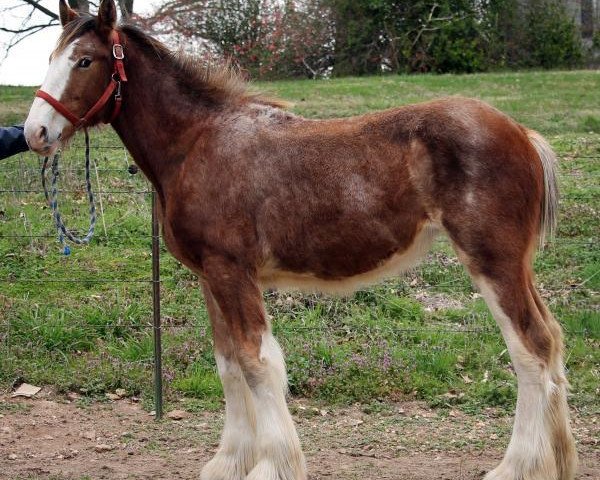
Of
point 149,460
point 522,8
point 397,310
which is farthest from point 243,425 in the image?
point 522,8

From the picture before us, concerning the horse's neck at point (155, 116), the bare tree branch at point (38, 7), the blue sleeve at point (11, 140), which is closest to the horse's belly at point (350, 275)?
the horse's neck at point (155, 116)

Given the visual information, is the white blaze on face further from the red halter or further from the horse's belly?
the horse's belly

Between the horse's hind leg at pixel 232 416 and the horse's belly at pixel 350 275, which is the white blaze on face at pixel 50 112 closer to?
the horse's hind leg at pixel 232 416

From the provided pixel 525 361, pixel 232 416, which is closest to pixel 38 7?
pixel 232 416

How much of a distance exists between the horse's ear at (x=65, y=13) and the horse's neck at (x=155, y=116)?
35 cm

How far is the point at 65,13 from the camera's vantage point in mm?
5047

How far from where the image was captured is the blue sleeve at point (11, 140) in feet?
17.5

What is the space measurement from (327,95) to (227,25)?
514 centimetres

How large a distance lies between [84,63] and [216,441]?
8.26ft

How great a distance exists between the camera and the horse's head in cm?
479

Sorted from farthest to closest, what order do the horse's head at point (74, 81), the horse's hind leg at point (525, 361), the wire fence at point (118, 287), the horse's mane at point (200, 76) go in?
the wire fence at point (118, 287)
the horse's mane at point (200, 76)
the horse's head at point (74, 81)
the horse's hind leg at point (525, 361)

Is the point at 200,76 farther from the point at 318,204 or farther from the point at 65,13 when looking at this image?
the point at 318,204

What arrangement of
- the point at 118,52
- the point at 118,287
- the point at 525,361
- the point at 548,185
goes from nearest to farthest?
the point at 525,361
the point at 548,185
the point at 118,52
the point at 118,287

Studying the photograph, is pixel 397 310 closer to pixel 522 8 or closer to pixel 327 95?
pixel 327 95
